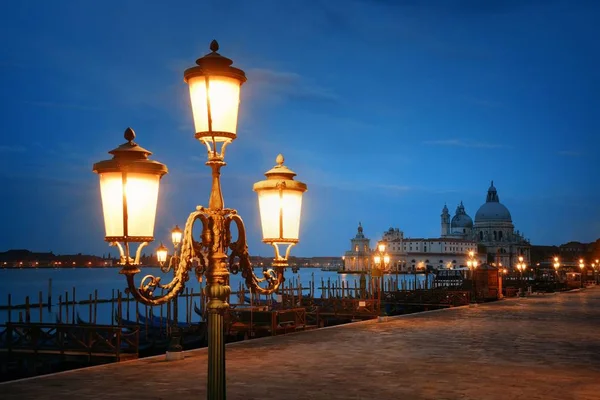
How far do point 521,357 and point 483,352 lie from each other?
92 centimetres

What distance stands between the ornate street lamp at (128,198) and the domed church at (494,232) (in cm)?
16538

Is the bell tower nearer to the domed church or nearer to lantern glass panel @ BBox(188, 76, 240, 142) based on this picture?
the domed church

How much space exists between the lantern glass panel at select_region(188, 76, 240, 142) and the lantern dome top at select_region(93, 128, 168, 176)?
42 cm

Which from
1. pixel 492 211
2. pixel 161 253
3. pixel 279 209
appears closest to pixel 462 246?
pixel 492 211

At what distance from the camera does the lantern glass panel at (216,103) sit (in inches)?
177

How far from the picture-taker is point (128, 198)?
4.20m

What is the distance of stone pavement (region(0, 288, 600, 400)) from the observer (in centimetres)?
945

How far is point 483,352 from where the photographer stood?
44.8ft

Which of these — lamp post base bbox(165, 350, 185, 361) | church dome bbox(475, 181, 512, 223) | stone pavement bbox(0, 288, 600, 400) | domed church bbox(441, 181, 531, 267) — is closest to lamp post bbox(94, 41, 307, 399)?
stone pavement bbox(0, 288, 600, 400)


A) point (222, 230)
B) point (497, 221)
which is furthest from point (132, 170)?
point (497, 221)

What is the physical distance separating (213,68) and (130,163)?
2.84ft

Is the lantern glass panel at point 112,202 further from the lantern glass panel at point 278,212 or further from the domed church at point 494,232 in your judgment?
the domed church at point 494,232

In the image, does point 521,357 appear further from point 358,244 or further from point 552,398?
point 358,244

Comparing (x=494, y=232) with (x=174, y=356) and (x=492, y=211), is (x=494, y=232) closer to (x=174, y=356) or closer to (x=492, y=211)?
Answer: (x=492, y=211)
